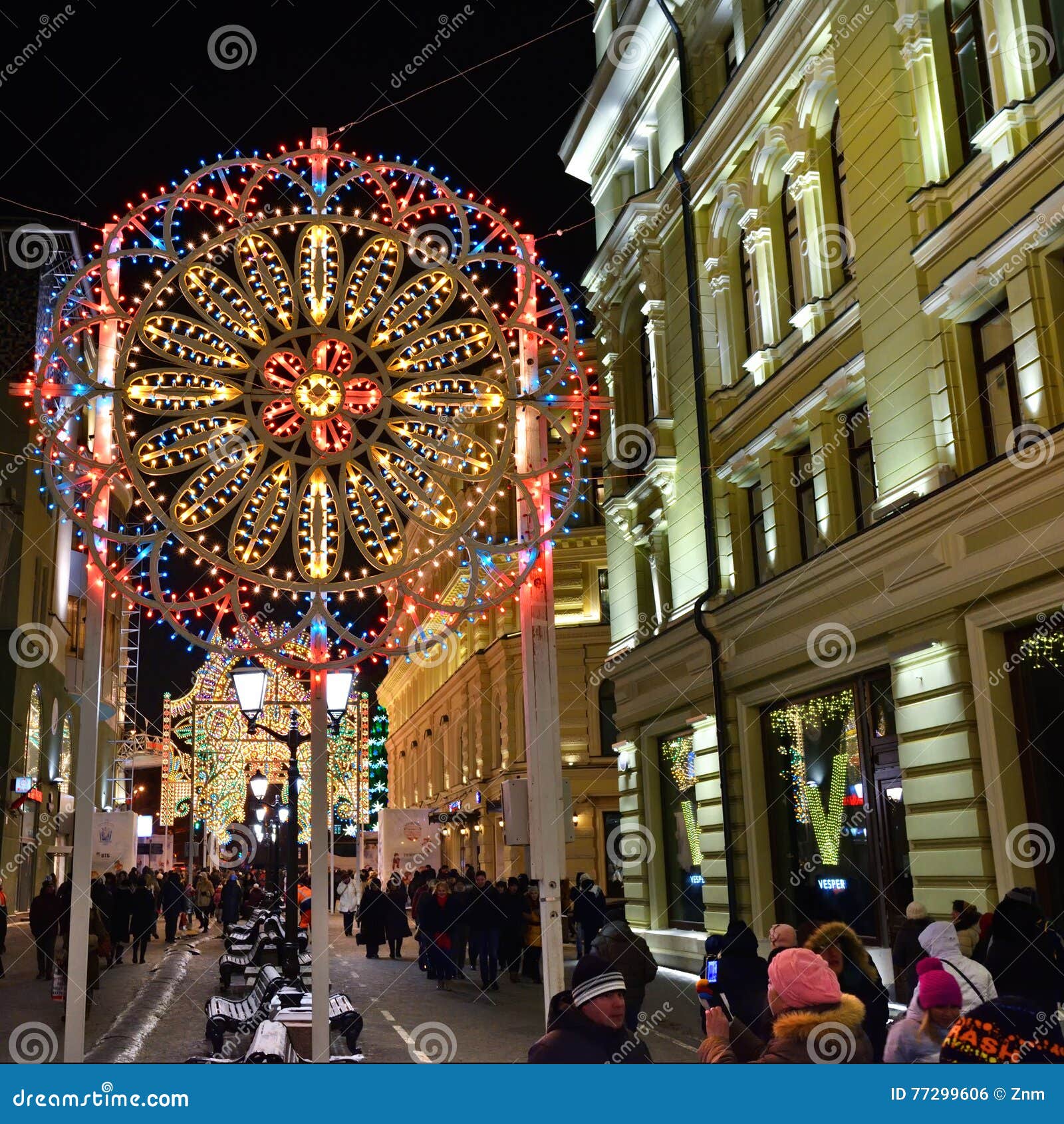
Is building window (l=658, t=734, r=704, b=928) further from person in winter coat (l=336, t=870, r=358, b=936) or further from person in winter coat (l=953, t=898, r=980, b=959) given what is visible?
person in winter coat (l=336, t=870, r=358, b=936)

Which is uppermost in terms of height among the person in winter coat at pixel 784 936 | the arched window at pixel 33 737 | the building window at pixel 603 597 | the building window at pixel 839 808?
the building window at pixel 603 597

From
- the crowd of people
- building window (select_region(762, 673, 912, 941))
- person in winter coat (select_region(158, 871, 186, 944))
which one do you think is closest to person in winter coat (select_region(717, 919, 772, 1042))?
the crowd of people

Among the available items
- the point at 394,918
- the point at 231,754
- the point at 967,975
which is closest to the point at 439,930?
the point at 394,918

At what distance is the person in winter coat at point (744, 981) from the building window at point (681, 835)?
15288mm

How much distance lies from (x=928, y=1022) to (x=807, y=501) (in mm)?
14526

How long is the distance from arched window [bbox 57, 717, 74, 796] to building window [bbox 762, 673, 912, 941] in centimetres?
3052

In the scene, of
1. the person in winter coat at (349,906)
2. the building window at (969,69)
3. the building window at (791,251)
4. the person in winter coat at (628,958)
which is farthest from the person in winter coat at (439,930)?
the building window at (969,69)

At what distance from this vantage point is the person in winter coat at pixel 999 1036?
202 inches

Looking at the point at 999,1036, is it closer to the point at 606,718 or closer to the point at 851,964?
the point at 851,964

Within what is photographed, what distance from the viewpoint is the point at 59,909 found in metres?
23.0

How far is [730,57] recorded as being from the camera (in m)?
23.6

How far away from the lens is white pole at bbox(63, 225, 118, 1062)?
992 centimetres

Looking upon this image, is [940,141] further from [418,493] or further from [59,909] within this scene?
[59,909]

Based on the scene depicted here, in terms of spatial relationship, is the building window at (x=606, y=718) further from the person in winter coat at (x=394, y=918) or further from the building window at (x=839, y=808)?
the building window at (x=839, y=808)
